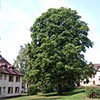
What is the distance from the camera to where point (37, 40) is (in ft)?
183

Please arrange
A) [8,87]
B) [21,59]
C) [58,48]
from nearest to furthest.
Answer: [58,48] → [8,87] → [21,59]

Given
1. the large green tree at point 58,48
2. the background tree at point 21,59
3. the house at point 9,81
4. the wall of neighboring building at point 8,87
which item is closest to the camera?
the large green tree at point 58,48

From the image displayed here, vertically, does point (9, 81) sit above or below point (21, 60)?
below

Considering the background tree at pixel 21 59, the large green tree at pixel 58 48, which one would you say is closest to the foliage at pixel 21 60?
the background tree at pixel 21 59

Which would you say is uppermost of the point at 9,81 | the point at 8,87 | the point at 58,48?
the point at 58,48

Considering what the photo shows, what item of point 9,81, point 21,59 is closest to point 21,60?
point 21,59

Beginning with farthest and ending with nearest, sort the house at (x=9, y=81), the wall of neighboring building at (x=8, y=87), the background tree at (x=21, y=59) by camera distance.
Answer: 1. the background tree at (x=21, y=59)
2. the wall of neighboring building at (x=8, y=87)
3. the house at (x=9, y=81)

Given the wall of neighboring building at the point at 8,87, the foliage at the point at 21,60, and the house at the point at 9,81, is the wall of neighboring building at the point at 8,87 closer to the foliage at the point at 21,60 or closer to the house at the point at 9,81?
the house at the point at 9,81

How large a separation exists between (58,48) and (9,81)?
599 inches

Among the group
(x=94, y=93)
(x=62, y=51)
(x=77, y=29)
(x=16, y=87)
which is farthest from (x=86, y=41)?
(x=16, y=87)

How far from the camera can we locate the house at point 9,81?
5694cm

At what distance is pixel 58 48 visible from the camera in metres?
52.8

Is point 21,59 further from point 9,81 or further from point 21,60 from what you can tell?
point 9,81

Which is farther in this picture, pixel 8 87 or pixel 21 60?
pixel 21 60
